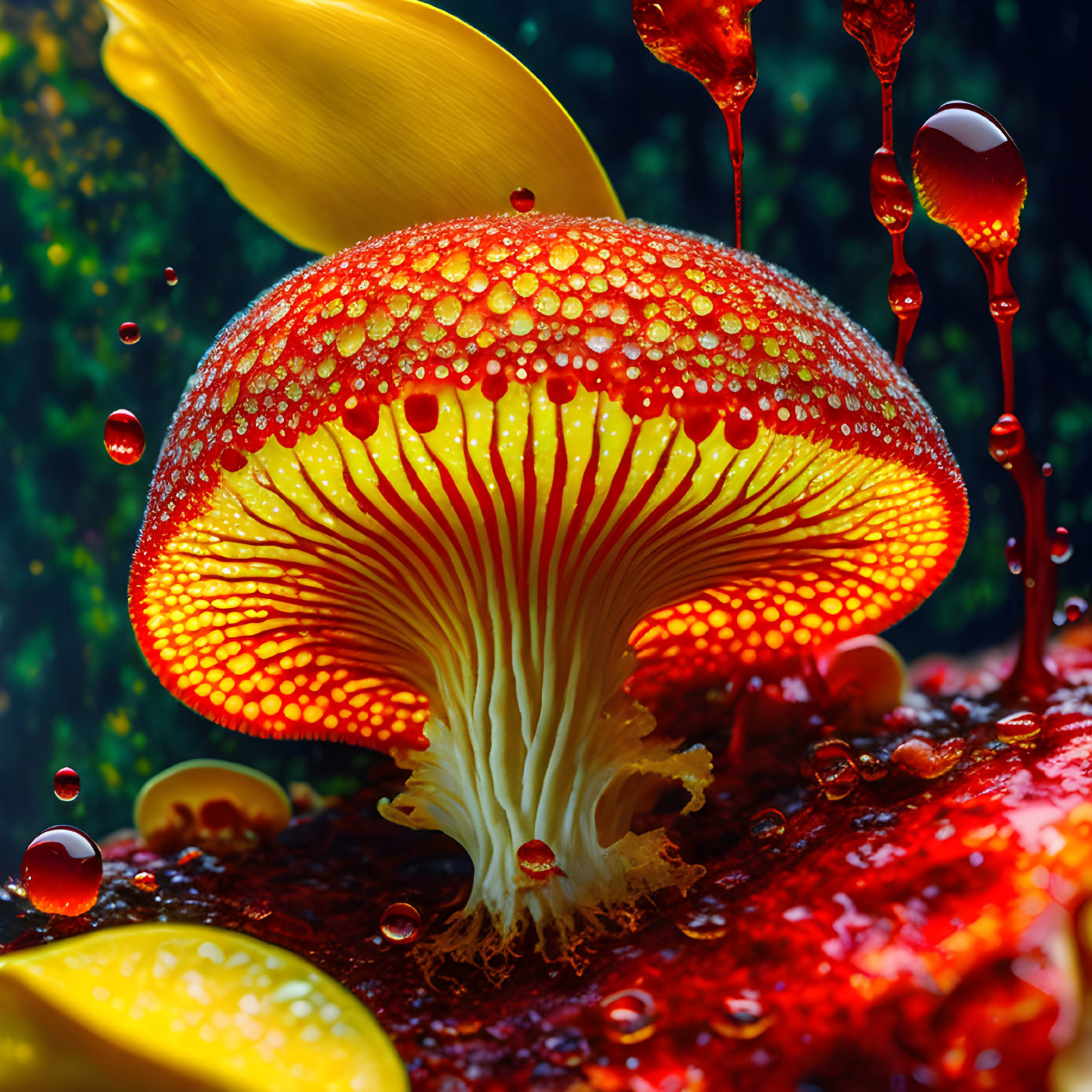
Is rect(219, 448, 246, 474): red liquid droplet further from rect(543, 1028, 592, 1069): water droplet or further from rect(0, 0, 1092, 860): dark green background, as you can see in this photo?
rect(0, 0, 1092, 860): dark green background

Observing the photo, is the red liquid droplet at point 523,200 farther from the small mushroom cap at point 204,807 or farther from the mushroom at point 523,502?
the small mushroom cap at point 204,807

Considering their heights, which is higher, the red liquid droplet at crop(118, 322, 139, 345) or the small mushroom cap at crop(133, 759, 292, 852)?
the red liquid droplet at crop(118, 322, 139, 345)

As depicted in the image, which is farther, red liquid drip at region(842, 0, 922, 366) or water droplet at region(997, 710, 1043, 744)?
red liquid drip at region(842, 0, 922, 366)

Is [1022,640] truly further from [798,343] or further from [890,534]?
[798,343]

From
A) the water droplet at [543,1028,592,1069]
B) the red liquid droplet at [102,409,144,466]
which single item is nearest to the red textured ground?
the water droplet at [543,1028,592,1069]

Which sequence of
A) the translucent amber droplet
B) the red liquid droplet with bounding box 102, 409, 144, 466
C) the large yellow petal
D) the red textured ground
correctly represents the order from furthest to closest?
the red liquid droplet with bounding box 102, 409, 144, 466
the large yellow petal
the translucent amber droplet
the red textured ground

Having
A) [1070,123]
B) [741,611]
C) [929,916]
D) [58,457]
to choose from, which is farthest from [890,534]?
[58,457]

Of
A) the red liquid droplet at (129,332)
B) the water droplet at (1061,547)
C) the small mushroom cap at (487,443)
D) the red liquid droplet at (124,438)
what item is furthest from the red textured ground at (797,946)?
the red liquid droplet at (129,332)

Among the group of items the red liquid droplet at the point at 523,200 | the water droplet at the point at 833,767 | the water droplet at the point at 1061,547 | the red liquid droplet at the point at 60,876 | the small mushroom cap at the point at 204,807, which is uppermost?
the red liquid droplet at the point at 523,200
